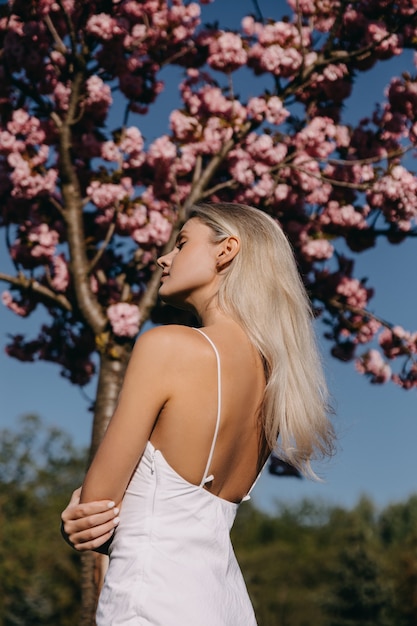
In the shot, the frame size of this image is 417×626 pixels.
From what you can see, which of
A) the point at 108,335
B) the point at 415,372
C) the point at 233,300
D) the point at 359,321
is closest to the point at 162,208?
the point at 108,335

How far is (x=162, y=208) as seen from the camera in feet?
23.0

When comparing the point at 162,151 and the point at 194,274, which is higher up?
the point at 162,151

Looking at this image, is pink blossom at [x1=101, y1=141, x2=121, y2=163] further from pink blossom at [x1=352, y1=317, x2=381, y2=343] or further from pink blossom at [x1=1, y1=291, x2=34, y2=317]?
pink blossom at [x1=352, y1=317, x2=381, y2=343]

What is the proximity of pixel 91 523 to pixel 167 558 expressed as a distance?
0.21 meters

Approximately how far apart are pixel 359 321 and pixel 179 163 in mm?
2057

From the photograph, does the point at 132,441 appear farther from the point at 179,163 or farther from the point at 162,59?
the point at 162,59

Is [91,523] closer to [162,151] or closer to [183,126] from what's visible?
[162,151]

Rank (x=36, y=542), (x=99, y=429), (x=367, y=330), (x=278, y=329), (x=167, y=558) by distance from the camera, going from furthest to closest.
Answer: (x=36, y=542) < (x=367, y=330) < (x=99, y=429) < (x=278, y=329) < (x=167, y=558)

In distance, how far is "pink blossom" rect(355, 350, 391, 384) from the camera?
7445mm

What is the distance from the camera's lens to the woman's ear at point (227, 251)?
7.67 ft

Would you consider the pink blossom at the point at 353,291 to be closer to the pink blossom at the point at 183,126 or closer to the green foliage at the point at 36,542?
the pink blossom at the point at 183,126

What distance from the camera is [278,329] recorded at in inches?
90.7

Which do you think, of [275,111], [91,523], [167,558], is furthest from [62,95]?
[167,558]

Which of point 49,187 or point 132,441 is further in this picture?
point 49,187
